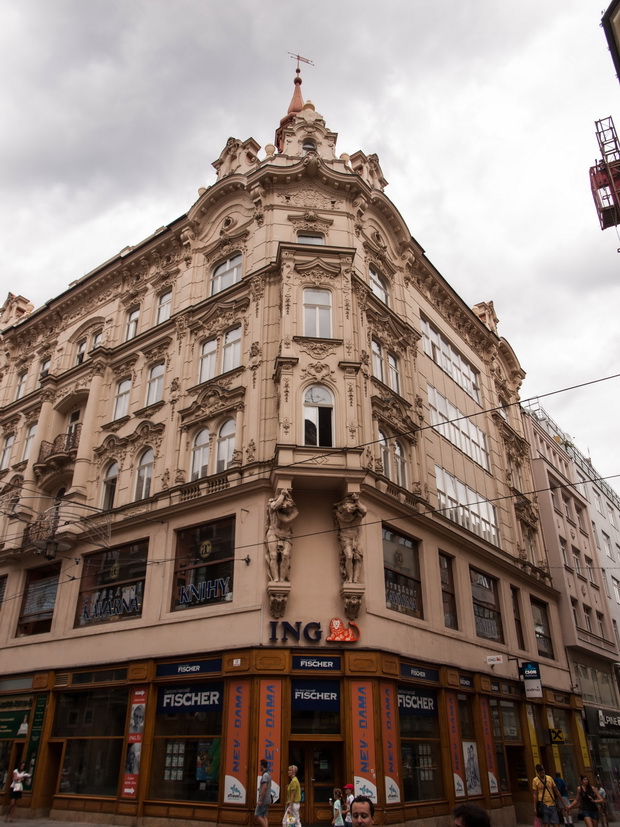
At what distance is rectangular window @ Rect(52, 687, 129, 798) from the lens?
20.3m

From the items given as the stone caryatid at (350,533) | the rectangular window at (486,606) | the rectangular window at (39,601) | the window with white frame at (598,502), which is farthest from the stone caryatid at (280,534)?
the window with white frame at (598,502)

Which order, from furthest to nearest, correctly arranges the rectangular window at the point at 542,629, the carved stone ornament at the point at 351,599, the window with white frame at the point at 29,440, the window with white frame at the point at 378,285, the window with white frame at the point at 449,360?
the window with white frame at the point at 29,440, the window with white frame at the point at 449,360, the rectangular window at the point at 542,629, the window with white frame at the point at 378,285, the carved stone ornament at the point at 351,599

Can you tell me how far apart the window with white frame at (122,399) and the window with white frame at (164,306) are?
123 inches

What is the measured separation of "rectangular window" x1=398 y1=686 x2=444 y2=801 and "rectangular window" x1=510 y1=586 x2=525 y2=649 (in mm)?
9652

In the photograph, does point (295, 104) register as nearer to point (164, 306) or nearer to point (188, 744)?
point (164, 306)

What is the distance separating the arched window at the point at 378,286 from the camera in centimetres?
2683

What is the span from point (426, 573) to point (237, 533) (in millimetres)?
7015

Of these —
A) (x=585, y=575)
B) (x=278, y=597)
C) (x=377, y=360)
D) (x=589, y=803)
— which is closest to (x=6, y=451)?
(x=377, y=360)

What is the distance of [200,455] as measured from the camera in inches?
928

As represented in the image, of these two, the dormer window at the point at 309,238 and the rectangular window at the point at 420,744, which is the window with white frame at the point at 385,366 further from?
the rectangular window at the point at 420,744

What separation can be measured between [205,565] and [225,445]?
4.15m

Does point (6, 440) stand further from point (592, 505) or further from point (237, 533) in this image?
point (592, 505)

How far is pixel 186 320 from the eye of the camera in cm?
2700

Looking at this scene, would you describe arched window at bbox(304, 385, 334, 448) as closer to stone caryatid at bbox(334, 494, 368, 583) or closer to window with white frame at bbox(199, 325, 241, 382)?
stone caryatid at bbox(334, 494, 368, 583)
